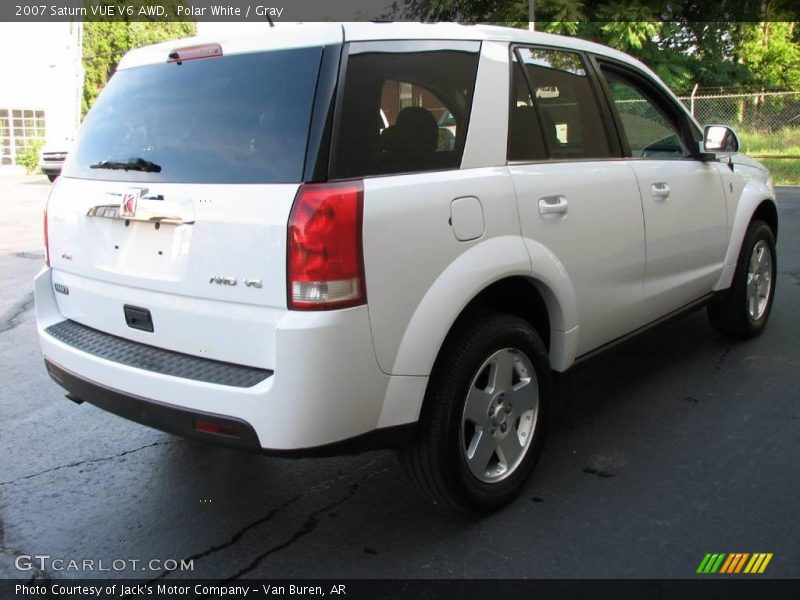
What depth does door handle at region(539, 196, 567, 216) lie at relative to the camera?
9.65ft

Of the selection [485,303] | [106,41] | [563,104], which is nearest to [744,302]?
[563,104]

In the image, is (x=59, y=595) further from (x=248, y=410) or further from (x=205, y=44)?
(x=205, y=44)

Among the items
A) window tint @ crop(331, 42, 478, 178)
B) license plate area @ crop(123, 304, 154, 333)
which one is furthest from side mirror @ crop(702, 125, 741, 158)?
license plate area @ crop(123, 304, 154, 333)

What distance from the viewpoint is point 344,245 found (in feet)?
7.33

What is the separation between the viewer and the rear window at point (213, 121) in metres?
2.36

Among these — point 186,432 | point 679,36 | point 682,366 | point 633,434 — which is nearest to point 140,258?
point 186,432

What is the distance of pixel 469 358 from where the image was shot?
2.60 meters

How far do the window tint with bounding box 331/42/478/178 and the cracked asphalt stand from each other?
54.2 inches

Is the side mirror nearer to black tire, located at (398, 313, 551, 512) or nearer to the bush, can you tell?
black tire, located at (398, 313, 551, 512)

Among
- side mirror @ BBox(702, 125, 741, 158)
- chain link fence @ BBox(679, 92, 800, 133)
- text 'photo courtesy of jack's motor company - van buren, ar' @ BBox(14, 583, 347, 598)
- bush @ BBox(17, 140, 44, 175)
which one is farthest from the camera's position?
bush @ BBox(17, 140, 44, 175)

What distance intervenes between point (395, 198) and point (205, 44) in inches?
39.3

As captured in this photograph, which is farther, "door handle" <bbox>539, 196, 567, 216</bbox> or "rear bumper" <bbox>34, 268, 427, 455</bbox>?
"door handle" <bbox>539, 196, 567, 216</bbox>

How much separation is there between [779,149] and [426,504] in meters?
18.4

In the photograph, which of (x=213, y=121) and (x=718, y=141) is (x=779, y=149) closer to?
(x=718, y=141)
